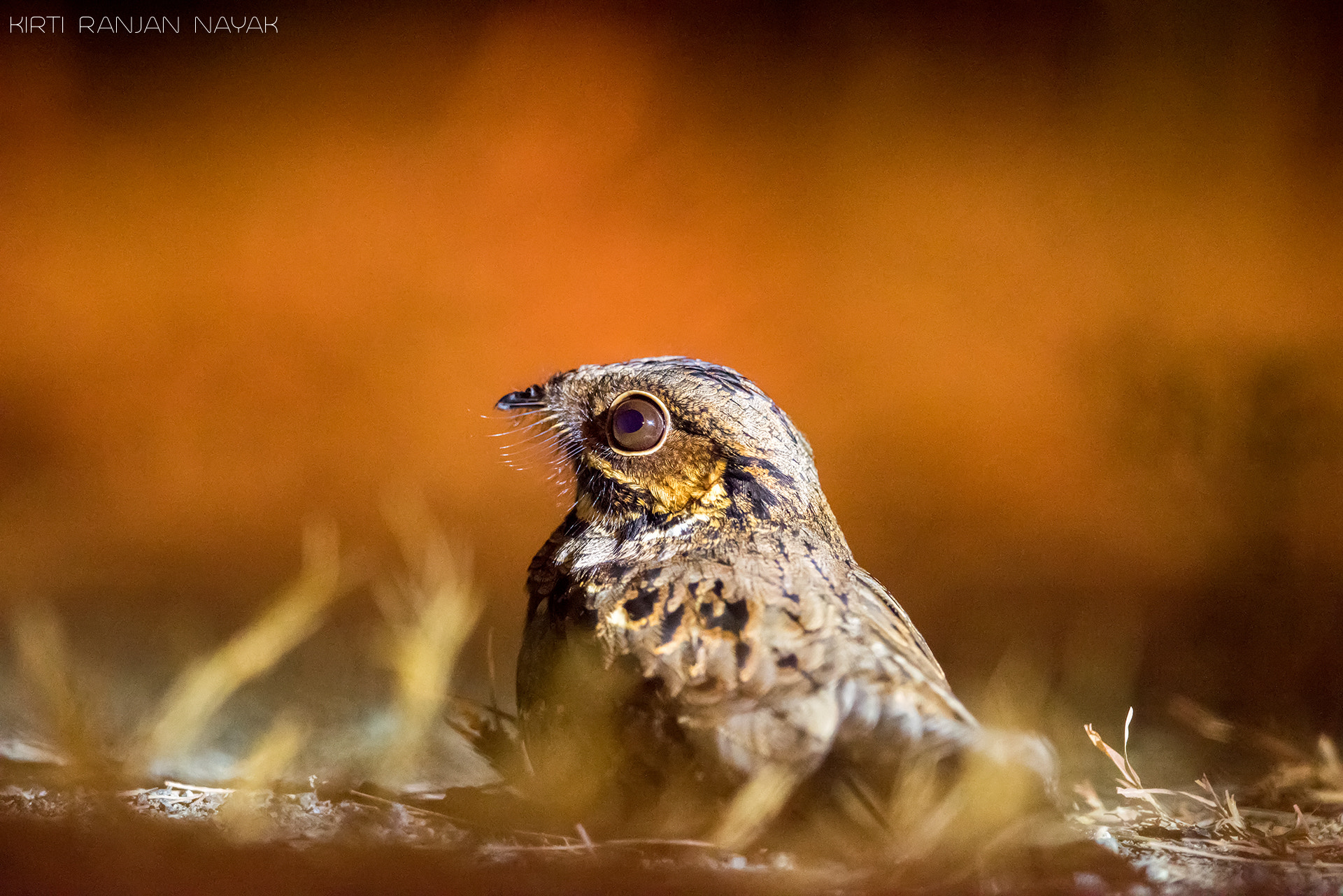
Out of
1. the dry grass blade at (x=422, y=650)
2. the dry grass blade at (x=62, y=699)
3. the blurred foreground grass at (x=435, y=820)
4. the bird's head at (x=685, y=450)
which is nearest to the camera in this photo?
the blurred foreground grass at (x=435, y=820)

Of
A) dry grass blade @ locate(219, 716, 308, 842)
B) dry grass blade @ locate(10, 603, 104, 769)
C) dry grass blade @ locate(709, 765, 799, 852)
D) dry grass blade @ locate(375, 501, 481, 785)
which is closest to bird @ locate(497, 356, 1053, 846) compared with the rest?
dry grass blade @ locate(709, 765, 799, 852)

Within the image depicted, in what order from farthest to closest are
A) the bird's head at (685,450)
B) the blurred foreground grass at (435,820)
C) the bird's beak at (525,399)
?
the bird's beak at (525,399)
the bird's head at (685,450)
the blurred foreground grass at (435,820)

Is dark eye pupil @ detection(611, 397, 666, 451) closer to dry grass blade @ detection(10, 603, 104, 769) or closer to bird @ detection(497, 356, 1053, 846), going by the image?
bird @ detection(497, 356, 1053, 846)

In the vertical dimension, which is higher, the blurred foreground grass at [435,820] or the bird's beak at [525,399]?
the bird's beak at [525,399]

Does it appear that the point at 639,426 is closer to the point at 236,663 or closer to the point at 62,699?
the point at 236,663

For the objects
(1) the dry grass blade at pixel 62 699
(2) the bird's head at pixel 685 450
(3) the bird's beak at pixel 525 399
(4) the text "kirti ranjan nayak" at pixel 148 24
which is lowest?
(1) the dry grass blade at pixel 62 699

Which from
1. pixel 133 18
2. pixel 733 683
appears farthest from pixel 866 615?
pixel 133 18

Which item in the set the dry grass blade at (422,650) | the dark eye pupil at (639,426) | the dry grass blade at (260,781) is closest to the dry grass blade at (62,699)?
the dry grass blade at (260,781)

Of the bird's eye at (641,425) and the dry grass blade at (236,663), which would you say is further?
the bird's eye at (641,425)

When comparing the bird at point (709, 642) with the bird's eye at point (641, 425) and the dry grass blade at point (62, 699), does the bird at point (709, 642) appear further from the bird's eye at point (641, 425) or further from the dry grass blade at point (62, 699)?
the dry grass blade at point (62, 699)
